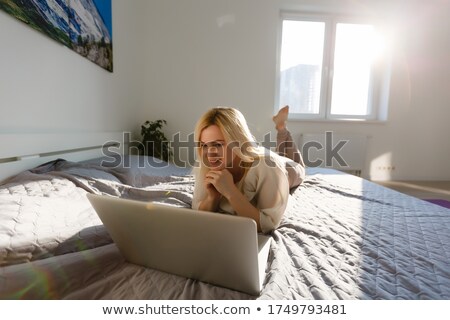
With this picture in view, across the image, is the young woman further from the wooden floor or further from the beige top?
the wooden floor

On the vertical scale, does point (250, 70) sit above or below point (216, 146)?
above

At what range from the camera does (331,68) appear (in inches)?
131

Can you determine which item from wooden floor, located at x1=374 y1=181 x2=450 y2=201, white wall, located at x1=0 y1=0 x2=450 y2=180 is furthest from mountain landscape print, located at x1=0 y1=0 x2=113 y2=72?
wooden floor, located at x1=374 y1=181 x2=450 y2=201

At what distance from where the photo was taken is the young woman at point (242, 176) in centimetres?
78

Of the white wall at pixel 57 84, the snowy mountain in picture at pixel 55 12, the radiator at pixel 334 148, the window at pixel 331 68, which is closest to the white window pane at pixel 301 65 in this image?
the window at pixel 331 68

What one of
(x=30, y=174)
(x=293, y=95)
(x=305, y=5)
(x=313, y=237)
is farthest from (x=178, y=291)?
(x=305, y=5)

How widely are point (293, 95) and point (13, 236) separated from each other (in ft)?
10.7

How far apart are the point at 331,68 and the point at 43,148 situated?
3.28 m

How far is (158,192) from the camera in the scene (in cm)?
117

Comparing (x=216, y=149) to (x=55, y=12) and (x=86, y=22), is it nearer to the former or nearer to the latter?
(x=55, y=12)

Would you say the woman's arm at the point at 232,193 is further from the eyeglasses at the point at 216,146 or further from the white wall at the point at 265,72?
the white wall at the point at 265,72

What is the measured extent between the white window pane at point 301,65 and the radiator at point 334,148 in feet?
1.36

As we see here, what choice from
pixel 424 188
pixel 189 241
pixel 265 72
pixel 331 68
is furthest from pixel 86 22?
pixel 424 188

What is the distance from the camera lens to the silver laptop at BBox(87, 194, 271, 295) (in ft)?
1.57
